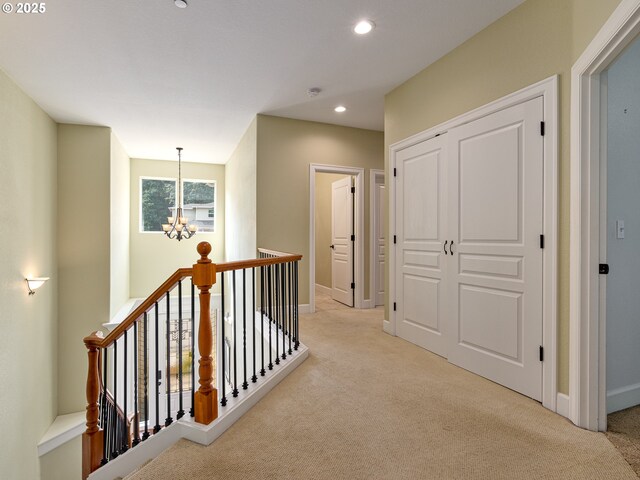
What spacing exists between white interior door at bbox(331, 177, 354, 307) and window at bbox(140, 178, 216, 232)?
3734mm

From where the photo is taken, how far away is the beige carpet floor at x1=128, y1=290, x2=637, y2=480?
1716mm

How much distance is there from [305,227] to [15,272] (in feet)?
11.2

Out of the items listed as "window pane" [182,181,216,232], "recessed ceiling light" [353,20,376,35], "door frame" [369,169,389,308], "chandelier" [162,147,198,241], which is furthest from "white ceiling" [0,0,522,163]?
"window pane" [182,181,216,232]

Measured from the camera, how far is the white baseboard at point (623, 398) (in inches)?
89.0

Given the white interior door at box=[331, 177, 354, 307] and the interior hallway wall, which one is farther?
the white interior door at box=[331, 177, 354, 307]

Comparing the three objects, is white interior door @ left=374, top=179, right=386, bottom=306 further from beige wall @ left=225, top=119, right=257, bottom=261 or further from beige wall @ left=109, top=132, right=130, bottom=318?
beige wall @ left=109, top=132, right=130, bottom=318

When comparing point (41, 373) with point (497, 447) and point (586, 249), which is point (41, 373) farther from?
point (586, 249)

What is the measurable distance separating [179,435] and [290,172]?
3574mm

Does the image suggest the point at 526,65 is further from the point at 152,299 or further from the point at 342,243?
the point at 342,243

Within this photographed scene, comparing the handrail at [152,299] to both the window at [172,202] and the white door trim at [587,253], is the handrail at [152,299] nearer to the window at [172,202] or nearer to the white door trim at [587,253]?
the white door trim at [587,253]

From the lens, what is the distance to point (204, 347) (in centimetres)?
210

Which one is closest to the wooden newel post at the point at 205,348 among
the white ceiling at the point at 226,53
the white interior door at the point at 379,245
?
the white ceiling at the point at 226,53

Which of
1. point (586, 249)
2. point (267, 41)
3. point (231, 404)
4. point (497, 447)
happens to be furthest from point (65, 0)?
point (497, 447)

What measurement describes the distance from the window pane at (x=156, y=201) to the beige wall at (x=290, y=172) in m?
4.19
